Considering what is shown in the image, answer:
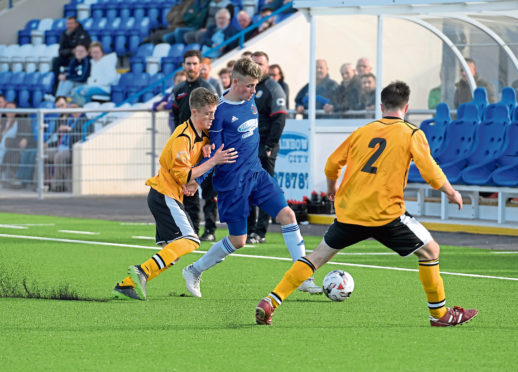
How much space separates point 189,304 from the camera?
8586 millimetres

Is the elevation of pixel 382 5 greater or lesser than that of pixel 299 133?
greater

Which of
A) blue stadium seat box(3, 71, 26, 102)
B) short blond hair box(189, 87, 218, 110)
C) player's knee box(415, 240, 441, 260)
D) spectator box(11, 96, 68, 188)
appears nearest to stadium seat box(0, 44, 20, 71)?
blue stadium seat box(3, 71, 26, 102)

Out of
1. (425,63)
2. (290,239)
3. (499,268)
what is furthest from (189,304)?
(425,63)

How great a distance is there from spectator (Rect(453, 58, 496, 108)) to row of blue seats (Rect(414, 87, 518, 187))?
1.46m

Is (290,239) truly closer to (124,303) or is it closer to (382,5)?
(124,303)

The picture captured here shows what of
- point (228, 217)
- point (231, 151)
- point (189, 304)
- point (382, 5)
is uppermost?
point (382, 5)

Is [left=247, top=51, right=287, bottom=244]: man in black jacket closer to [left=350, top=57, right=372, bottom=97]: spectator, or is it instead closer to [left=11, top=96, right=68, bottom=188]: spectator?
[left=350, top=57, right=372, bottom=97]: spectator

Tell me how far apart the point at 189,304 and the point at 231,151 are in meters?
1.25

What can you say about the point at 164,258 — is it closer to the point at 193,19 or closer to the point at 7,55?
the point at 193,19

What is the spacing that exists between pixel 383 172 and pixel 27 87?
21449 mm

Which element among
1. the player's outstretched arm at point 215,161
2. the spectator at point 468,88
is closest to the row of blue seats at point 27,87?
the spectator at point 468,88

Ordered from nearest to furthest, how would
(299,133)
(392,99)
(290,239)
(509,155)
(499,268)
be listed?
(392,99) < (290,239) < (499,268) < (509,155) < (299,133)

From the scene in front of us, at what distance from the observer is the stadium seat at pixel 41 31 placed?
3006 centimetres

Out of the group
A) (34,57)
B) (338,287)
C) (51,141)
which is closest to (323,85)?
(51,141)
